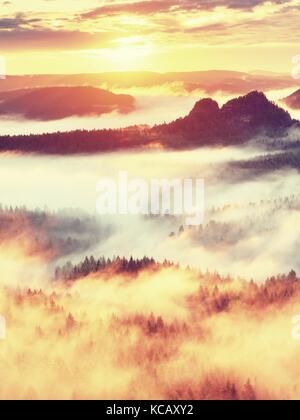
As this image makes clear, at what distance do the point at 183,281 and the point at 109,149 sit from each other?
2908 inches

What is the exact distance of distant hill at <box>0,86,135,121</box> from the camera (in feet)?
476

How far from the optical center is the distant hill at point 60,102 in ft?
476

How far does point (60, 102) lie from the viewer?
162 m

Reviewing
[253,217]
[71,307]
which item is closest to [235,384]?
[71,307]

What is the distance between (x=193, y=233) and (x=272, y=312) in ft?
184

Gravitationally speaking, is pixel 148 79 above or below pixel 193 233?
above

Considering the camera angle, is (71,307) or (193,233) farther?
(193,233)

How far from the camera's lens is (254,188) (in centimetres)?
18275

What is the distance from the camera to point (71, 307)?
101m
